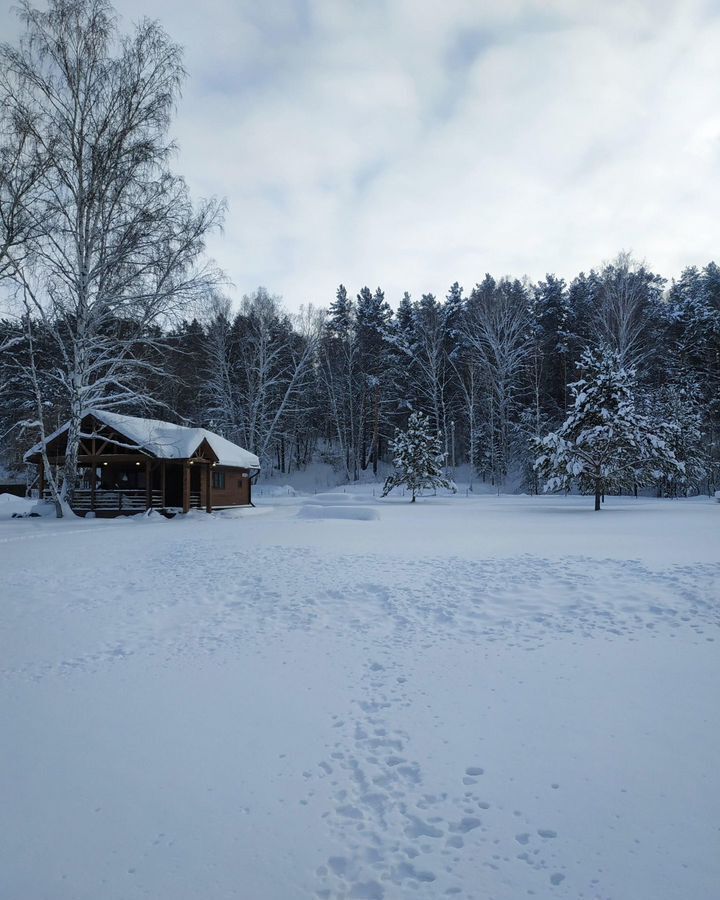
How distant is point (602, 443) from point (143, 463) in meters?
21.5

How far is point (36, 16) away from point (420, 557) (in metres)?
19.9

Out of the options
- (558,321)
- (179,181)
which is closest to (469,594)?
(179,181)

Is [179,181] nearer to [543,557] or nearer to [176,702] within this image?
[543,557]

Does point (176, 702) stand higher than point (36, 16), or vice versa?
point (36, 16)

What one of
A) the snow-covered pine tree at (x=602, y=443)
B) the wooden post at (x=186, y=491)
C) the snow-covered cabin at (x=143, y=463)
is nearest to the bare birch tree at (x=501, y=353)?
the snow-covered pine tree at (x=602, y=443)

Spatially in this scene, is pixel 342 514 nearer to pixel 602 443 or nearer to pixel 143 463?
pixel 143 463

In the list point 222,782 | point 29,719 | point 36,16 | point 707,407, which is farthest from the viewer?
point 707,407

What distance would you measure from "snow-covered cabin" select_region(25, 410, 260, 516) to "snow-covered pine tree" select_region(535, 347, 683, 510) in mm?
15623

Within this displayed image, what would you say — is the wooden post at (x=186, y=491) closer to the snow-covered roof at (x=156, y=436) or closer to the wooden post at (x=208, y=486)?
the snow-covered roof at (x=156, y=436)

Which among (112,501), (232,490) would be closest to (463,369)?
(232,490)

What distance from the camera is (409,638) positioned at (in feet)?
18.6

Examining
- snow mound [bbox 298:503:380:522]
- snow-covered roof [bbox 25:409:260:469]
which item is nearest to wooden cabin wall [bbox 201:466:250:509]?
snow-covered roof [bbox 25:409:260:469]

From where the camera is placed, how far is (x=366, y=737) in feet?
12.0

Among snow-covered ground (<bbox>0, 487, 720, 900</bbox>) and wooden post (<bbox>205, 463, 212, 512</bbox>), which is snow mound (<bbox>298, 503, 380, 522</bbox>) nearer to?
wooden post (<bbox>205, 463, 212, 512</bbox>)
